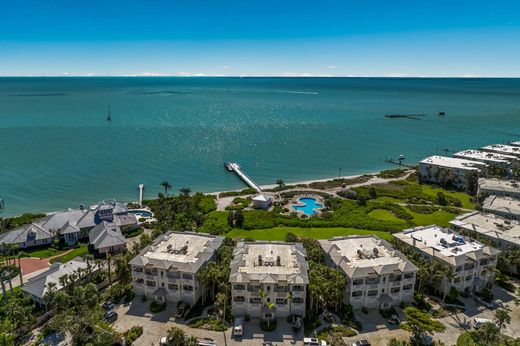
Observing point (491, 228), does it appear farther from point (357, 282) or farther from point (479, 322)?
point (357, 282)

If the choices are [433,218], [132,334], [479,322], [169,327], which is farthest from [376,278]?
[433,218]

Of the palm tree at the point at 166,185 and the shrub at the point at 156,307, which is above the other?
the palm tree at the point at 166,185

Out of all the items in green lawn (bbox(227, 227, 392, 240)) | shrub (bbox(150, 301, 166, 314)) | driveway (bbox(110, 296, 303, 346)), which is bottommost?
driveway (bbox(110, 296, 303, 346))

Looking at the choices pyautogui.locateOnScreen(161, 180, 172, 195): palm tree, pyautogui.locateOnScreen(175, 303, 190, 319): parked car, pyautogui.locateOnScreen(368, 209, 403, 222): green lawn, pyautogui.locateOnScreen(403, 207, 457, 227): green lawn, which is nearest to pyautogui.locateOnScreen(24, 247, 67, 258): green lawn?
pyautogui.locateOnScreen(161, 180, 172, 195): palm tree

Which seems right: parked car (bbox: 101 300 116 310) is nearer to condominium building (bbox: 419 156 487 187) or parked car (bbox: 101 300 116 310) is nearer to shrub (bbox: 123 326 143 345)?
shrub (bbox: 123 326 143 345)

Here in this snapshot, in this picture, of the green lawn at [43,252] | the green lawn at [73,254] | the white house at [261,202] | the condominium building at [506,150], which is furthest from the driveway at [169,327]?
the condominium building at [506,150]

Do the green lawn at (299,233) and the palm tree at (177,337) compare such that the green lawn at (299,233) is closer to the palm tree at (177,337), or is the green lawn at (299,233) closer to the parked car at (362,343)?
the parked car at (362,343)
